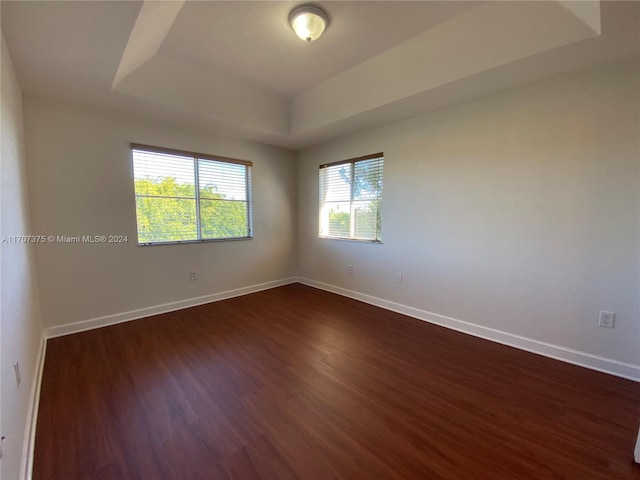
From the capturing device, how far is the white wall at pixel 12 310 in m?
1.11

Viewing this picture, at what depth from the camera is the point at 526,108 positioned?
2.35 meters

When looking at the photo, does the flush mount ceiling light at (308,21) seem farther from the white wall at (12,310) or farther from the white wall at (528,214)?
the white wall at (12,310)

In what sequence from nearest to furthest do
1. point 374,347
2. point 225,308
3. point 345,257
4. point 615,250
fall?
1. point 615,250
2. point 374,347
3. point 225,308
4. point 345,257

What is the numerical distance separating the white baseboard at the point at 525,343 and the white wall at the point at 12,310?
3.18 meters

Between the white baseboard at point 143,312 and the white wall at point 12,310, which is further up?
the white wall at point 12,310

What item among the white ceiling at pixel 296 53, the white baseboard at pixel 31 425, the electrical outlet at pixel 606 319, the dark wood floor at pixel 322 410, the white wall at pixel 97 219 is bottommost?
the dark wood floor at pixel 322 410

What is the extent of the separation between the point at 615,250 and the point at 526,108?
4.36ft

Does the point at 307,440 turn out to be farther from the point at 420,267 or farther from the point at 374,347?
the point at 420,267

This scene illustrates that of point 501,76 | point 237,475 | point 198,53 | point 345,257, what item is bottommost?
point 237,475

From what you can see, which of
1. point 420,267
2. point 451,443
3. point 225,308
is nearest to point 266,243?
point 225,308

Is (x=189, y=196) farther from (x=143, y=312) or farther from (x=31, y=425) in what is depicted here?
(x=31, y=425)

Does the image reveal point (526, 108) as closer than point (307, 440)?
No

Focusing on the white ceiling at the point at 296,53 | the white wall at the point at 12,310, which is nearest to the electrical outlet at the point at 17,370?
the white wall at the point at 12,310

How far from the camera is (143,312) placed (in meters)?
3.19
